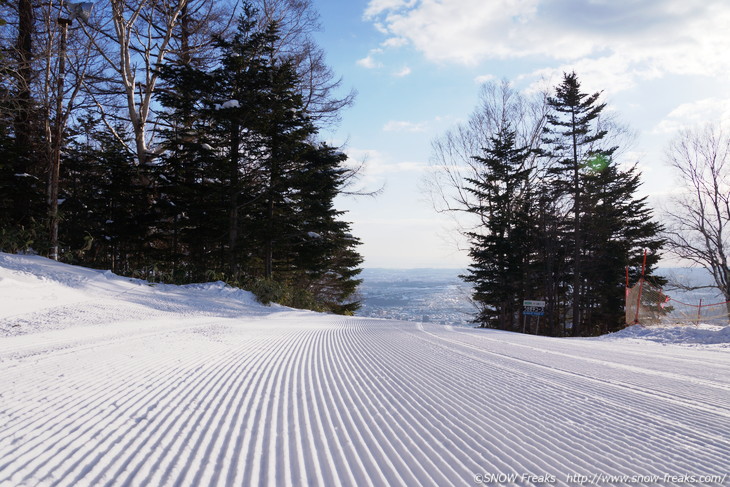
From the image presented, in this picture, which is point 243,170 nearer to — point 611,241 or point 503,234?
point 503,234

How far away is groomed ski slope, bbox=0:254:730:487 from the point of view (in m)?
1.89

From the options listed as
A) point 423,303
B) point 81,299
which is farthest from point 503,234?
point 81,299

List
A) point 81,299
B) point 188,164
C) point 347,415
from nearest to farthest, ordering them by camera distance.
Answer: point 347,415, point 81,299, point 188,164

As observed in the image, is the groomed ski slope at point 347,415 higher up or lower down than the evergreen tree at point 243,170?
lower down

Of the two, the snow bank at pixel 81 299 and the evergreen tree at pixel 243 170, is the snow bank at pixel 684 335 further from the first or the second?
the evergreen tree at pixel 243 170

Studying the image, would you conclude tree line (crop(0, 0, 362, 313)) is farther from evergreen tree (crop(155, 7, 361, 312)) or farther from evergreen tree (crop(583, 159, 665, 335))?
evergreen tree (crop(583, 159, 665, 335))

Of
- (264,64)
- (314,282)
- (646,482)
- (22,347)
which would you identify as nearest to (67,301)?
(22,347)

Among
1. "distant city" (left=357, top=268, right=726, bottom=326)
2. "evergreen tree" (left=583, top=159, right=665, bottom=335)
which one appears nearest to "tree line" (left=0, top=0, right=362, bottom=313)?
"distant city" (left=357, top=268, right=726, bottom=326)

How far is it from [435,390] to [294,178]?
44.8 ft

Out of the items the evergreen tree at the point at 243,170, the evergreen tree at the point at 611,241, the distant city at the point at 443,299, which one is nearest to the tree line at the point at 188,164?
the evergreen tree at the point at 243,170

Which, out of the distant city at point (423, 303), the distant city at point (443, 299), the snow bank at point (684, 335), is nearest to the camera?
the snow bank at point (684, 335)

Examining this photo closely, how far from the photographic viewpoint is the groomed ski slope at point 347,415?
1888mm

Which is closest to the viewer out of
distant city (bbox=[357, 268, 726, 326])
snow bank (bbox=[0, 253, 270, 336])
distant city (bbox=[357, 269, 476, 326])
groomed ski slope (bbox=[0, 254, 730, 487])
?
groomed ski slope (bbox=[0, 254, 730, 487])

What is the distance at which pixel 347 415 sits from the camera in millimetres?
2738
